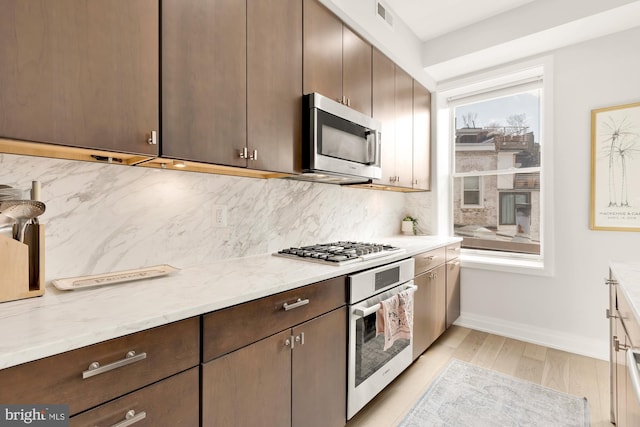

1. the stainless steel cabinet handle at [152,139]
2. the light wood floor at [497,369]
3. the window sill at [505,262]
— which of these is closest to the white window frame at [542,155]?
the window sill at [505,262]

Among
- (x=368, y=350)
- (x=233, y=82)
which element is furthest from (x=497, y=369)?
(x=233, y=82)

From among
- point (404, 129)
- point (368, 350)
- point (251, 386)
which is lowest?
point (368, 350)

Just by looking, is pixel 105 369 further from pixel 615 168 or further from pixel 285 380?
pixel 615 168

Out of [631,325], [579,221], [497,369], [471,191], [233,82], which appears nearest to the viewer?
[631,325]

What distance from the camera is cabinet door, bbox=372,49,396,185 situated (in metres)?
2.43

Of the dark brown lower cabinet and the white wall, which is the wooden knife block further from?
the white wall

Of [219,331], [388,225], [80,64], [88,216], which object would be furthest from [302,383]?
[388,225]

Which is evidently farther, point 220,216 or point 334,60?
point 334,60

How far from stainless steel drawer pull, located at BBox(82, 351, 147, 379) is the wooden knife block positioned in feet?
1.48

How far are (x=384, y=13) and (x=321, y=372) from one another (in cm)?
255

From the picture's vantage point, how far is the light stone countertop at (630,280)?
996mm

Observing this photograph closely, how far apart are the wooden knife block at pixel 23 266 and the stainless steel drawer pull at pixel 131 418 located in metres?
0.52

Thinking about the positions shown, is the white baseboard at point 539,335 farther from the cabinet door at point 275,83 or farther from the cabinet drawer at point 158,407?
the cabinet drawer at point 158,407

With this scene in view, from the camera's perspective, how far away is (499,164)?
3.20 m
